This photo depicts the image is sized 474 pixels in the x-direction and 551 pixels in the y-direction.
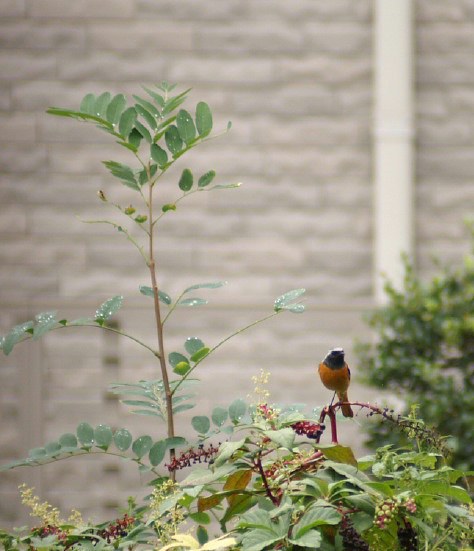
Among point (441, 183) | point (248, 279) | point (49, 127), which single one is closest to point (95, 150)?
point (49, 127)

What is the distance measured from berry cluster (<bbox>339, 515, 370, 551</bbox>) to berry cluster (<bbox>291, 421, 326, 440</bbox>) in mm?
91

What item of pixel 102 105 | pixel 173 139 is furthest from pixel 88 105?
pixel 173 139

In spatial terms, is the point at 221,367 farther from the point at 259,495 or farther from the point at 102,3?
the point at 259,495

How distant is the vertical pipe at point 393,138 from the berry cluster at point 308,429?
2939mm

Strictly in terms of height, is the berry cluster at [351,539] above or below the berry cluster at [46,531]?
above

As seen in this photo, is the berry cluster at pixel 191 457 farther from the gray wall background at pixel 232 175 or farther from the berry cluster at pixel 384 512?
the gray wall background at pixel 232 175

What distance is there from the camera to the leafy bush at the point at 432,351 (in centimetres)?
300

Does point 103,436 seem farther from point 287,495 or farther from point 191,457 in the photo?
point 287,495

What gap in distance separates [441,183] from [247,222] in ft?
2.74

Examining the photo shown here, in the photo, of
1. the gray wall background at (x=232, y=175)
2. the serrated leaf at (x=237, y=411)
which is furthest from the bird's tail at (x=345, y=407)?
the gray wall background at (x=232, y=175)

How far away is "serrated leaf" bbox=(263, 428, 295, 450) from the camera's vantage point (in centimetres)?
98

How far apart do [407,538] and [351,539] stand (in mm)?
62

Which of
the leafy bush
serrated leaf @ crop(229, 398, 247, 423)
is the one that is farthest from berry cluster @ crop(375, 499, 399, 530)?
the leafy bush

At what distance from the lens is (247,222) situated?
411 centimetres
